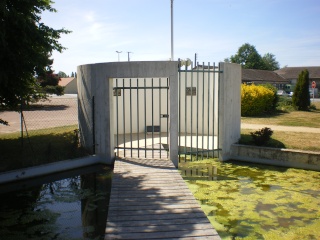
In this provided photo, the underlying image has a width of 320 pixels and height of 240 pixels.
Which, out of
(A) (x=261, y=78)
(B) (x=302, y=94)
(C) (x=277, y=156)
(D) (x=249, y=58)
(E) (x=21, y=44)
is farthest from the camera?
(D) (x=249, y=58)

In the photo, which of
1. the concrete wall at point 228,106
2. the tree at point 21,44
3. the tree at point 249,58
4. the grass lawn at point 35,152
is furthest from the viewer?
the tree at point 249,58

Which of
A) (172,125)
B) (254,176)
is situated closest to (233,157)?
(254,176)

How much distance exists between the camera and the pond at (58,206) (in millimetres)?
4988

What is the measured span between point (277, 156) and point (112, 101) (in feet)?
17.0

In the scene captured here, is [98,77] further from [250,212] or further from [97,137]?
[250,212]

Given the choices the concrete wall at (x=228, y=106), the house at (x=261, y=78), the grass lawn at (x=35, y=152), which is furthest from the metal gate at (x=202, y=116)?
the house at (x=261, y=78)

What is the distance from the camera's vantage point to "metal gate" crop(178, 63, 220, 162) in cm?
893

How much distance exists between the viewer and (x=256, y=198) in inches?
255

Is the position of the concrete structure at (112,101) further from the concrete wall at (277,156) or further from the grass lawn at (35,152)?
the grass lawn at (35,152)

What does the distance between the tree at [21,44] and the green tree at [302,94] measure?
1806 cm

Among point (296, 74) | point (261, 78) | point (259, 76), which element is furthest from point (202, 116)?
point (296, 74)

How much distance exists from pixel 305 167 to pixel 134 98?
7.52 metres

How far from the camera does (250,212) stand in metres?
5.75

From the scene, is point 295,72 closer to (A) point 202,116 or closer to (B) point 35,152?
(A) point 202,116
